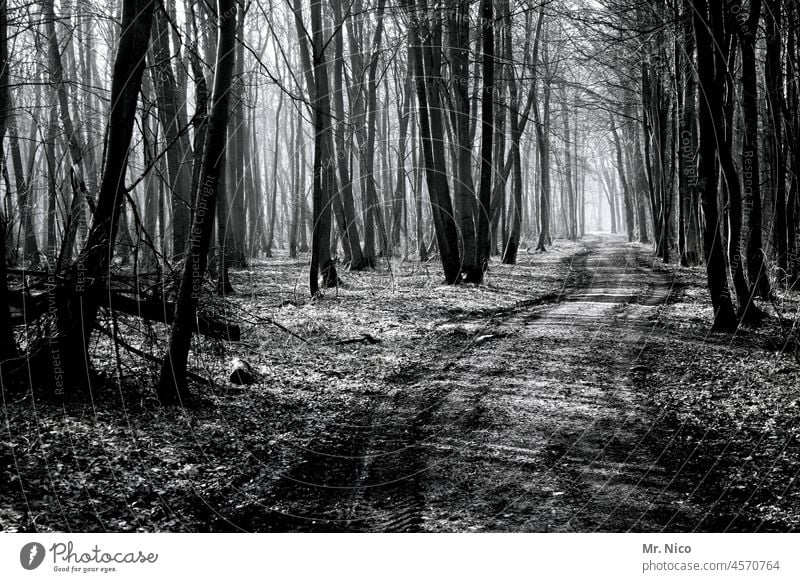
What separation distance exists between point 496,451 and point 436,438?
0.63m

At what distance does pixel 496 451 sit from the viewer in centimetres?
561

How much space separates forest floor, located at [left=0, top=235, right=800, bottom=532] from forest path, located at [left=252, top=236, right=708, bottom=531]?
20 millimetres

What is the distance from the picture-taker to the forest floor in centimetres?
443

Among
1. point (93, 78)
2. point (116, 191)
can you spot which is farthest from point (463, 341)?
point (93, 78)

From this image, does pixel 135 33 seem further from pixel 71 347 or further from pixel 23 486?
pixel 23 486

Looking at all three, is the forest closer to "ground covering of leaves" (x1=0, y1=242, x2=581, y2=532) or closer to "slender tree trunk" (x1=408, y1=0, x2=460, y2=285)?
"ground covering of leaves" (x1=0, y1=242, x2=581, y2=532)

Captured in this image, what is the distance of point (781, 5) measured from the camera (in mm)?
10922

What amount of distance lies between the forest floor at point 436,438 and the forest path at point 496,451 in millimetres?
20

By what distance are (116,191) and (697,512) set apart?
218 inches

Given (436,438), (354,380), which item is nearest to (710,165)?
(354,380)

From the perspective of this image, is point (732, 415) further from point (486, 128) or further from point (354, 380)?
point (486, 128)

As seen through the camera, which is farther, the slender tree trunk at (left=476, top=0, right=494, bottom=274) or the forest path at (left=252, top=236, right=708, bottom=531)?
the slender tree trunk at (left=476, top=0, right=494, bottom=274)

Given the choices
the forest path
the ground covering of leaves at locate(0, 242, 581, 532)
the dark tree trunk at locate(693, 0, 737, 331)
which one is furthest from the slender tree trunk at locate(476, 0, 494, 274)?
the forest path

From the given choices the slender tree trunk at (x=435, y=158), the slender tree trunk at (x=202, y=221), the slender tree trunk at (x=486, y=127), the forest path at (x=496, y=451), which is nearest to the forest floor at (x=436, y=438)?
the forest path at (x=496, y=451)
